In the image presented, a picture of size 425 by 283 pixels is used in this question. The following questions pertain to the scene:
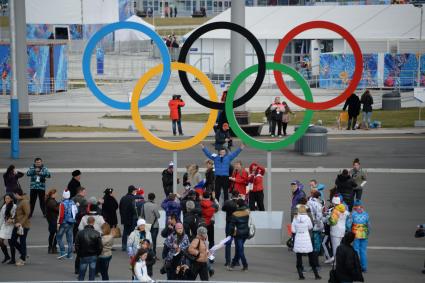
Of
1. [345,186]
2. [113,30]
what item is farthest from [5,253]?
[345,186]

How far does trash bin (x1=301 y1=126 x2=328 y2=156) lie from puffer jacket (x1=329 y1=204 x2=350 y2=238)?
12886 mm

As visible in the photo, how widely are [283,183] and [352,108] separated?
10142mm

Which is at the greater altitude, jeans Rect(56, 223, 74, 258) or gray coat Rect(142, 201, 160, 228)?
gray coat Rect(142, 201, 160, 228)

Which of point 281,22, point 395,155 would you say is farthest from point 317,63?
point 395,155

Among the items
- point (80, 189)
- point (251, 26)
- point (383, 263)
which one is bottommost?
point (383, 263)

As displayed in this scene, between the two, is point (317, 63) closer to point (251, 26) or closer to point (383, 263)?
point (251, 26)

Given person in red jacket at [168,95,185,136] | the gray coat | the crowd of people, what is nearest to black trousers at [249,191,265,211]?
the crowd of people

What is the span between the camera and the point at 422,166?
3036 centimetres

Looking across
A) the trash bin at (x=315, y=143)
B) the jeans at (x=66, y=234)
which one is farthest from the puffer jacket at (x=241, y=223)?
the trash bin at (x=315, y=143)

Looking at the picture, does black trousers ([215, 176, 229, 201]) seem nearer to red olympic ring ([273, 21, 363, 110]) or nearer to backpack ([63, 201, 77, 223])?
red olympic ring ([273, 21, 363, 110])

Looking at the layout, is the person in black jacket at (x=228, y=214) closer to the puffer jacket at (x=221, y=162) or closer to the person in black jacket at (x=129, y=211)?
the person in black jacket at (x=129, y=211)

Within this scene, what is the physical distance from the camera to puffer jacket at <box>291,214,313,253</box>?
18.2 meters

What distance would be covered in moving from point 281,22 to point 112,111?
16269 mm

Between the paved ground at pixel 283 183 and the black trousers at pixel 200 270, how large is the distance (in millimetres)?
1338
